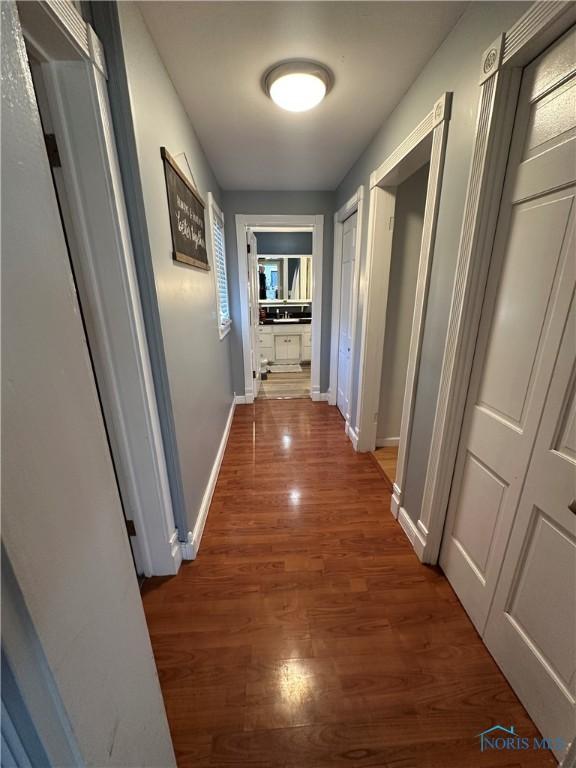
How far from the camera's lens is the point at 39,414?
0.40m

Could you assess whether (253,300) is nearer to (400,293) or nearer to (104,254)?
(400,293)

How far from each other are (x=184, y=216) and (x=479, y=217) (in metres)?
1.42

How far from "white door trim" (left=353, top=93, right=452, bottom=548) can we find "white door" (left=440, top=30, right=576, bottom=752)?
1.21 feet

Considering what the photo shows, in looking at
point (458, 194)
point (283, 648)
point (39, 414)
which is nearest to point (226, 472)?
point (283, 648)

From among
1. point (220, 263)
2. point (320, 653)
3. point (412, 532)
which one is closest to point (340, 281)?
point (220, 263)

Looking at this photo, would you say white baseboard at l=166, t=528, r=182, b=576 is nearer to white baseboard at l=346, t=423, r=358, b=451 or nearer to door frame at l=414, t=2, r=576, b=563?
door frame at l=414, t=2, r=576, b=563

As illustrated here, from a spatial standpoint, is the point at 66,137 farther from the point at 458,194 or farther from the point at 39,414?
the point at 458,194

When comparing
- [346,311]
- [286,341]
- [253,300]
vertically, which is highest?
[253,300]

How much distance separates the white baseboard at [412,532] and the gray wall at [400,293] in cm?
101

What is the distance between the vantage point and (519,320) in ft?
3.33

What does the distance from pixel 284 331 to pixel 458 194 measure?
4150mm

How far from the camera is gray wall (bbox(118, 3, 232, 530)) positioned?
110 cm

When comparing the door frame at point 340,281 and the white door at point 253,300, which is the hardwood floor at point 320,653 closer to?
the door frame at point 340,281

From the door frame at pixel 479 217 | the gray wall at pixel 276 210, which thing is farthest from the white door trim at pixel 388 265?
the gray wall at pixel 276 210
